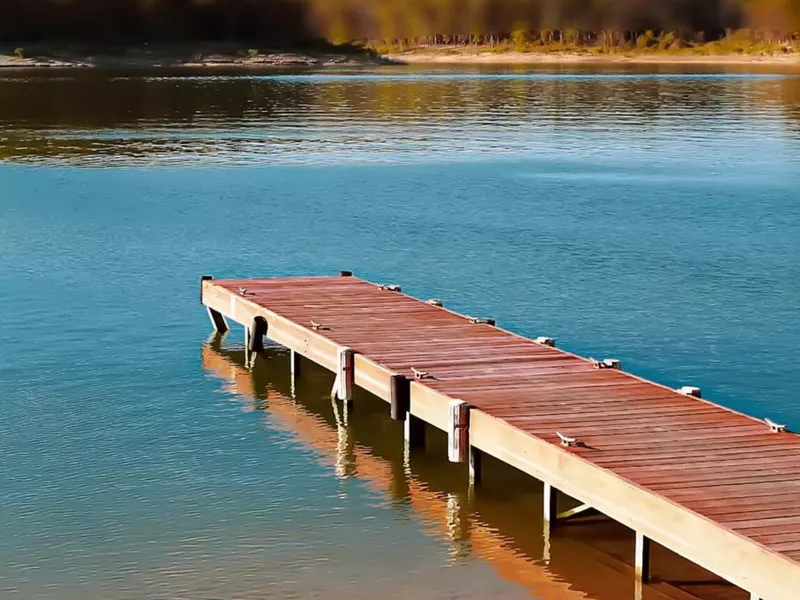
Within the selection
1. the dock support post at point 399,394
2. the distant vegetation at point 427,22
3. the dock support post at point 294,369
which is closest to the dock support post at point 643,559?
the dock support post at point 399,394

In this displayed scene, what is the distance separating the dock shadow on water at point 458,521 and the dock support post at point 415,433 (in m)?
0.09

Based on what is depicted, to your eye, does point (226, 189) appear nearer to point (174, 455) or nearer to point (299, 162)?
point (299, 162)

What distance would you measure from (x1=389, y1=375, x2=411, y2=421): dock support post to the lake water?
614 mm

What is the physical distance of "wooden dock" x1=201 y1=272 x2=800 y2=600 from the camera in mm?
10625

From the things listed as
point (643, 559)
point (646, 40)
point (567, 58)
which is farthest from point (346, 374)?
point (646, 40)

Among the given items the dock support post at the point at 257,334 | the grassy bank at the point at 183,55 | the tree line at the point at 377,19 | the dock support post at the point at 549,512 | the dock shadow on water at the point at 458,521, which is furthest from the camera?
the tree line at the point at 377,19

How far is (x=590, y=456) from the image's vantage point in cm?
1205

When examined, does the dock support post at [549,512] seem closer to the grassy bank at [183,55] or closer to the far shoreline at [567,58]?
the grassy bank at [183,55]

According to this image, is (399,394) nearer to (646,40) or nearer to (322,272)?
(322,272)

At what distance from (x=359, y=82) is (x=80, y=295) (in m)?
71.4

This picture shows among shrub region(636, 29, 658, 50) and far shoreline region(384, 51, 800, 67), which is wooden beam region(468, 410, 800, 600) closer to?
far shoreline region(384, 51, 800, 67)

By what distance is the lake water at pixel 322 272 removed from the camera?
1265 centimetres

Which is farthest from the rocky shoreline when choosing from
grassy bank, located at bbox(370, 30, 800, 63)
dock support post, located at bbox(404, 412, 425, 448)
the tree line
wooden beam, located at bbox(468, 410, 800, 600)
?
wooden beam, located at bbox(468, 410, 800, 600)

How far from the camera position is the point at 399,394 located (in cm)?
1450
